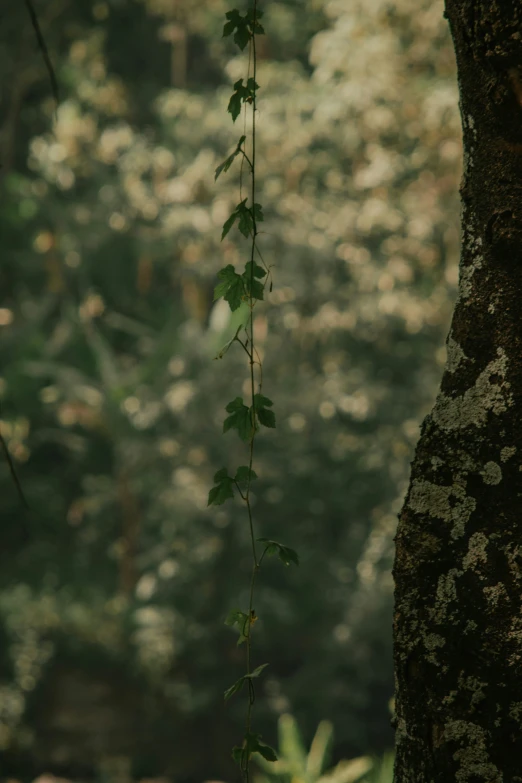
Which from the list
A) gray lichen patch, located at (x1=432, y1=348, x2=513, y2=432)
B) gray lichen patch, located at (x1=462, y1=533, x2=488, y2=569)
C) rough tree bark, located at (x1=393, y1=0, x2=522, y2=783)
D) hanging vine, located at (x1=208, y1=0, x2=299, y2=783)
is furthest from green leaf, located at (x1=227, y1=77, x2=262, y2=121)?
gray lichen patch, located at (x1=462, y1=533, x2=488, y2=569)

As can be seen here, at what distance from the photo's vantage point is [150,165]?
10750mm

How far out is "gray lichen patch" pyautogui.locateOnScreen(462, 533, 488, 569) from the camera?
963 millimetres

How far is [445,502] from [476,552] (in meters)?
0.07

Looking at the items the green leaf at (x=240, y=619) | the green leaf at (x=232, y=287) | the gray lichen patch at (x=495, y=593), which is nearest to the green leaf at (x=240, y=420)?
the green leaf at (x=232, y=287)

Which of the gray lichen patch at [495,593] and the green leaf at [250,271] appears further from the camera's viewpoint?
the green leaf at [250,271]

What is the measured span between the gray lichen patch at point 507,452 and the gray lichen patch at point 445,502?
0.19ft

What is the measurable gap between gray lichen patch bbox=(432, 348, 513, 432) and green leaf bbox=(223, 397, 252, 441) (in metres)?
0.38

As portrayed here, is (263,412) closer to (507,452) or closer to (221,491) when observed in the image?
(221,491)

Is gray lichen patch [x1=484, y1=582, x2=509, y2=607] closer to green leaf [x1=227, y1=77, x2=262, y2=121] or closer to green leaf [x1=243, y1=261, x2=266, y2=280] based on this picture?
green leaf [x1=243, y1=261, x2=266, y2=280]

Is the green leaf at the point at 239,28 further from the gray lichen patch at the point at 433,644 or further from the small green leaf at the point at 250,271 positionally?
the gray lichen patch at the point at 433,644

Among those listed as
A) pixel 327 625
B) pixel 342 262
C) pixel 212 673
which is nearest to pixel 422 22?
pixel 342 262

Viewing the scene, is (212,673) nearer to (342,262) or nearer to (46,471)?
(46,471)

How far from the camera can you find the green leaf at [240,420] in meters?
1.32

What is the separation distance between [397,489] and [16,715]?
453 cm
